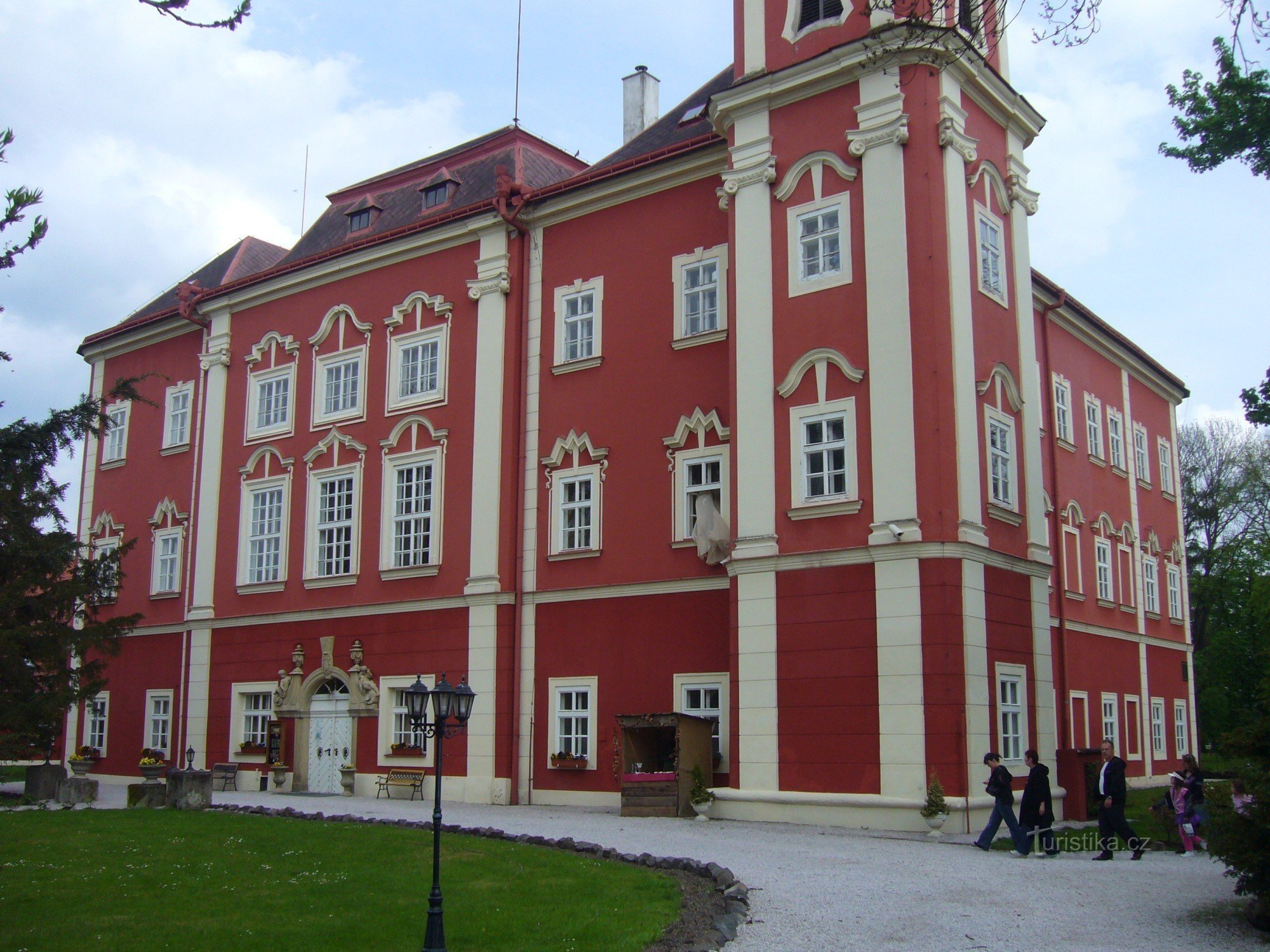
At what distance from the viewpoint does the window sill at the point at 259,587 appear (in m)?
27.4

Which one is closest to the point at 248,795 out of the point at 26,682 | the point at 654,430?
the point at 26,682

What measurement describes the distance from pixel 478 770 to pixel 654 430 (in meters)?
7.00

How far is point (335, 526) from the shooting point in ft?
87.7

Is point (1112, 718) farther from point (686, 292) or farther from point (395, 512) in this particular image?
point (395, 512)

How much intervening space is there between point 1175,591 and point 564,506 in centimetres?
1936

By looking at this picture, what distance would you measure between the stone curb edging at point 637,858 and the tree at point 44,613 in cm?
407

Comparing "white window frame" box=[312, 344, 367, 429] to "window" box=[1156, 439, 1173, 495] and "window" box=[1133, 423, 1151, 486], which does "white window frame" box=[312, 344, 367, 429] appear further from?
"window" box=[1156, 439, 1173, 495]

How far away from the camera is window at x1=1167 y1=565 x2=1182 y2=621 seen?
110ft

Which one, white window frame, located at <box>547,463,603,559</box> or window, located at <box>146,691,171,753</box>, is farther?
window, located at <box>146,691,171,753</box>

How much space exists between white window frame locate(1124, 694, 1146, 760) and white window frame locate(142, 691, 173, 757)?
71.5ft

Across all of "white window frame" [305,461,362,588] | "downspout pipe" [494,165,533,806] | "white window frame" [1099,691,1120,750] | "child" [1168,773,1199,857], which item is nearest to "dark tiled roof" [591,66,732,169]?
"downspout pipe" [494,165,533,806]

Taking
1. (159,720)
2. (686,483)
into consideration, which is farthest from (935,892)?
(159,720)

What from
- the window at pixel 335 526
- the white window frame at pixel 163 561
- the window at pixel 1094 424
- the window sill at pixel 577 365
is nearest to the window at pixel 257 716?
the window at pixel 335 526

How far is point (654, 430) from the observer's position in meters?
22.3
